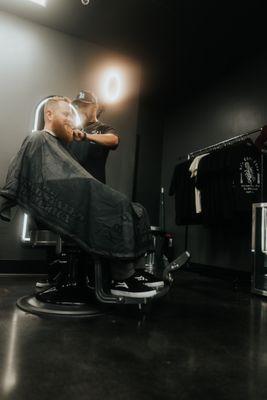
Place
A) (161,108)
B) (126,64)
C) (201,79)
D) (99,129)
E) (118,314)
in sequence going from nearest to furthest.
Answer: (118,314)
(99,129)
(126,64)
(201,79)
(161,108)

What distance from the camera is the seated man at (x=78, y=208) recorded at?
151 centimetres

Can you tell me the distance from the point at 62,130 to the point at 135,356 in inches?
48.1

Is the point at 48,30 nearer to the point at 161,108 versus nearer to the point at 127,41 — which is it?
the point at 127,41

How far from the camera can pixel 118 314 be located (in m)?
1.68

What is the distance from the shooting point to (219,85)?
417 centimetres

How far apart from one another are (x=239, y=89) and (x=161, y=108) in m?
1.85

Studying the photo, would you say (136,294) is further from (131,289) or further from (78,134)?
(78,134)

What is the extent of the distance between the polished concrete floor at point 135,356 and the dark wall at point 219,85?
204 cm

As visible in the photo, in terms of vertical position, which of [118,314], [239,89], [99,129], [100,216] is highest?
[239,89]

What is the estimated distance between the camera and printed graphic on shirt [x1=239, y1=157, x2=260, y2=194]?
113 inches

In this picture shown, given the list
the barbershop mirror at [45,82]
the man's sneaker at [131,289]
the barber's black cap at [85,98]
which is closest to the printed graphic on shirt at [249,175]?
the barbershop mirror at [45,82]

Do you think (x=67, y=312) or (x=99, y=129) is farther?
(x=99, y=129)

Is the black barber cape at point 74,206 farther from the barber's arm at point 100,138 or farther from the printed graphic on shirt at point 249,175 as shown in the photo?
the printed graphic on shirt at point 249,175

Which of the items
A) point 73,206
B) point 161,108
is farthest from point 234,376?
point 161,108
